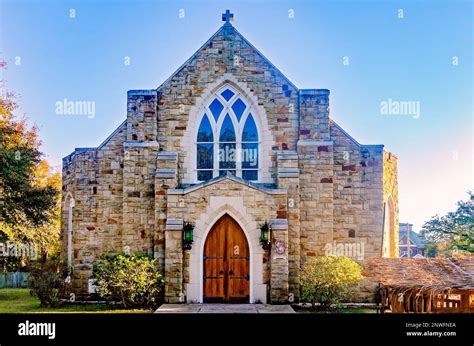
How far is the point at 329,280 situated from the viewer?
12758 millimetres

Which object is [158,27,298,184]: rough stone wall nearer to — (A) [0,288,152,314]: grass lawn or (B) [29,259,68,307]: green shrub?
(A) [0,288,152,314]: grass lawn

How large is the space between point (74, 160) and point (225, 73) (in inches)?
203

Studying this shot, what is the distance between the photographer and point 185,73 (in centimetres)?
1506

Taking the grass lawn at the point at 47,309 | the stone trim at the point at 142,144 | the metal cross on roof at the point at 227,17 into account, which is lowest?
the grass lawn at the point at 47,309

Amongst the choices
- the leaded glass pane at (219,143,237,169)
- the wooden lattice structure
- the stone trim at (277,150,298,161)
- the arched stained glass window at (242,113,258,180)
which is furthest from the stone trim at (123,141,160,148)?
the wooden lattice structure

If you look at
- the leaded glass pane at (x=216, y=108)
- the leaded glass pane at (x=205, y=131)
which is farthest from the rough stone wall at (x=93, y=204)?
the leaded glass pane at (x=216, y=108)

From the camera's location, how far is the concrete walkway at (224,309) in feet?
38.6

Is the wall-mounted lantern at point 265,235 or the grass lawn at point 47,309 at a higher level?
the wall-mounted lantern at point 265,235

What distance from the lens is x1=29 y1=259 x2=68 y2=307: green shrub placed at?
1414 cm

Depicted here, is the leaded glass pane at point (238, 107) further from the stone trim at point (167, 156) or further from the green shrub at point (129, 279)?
the green shrub at point (129, 279)

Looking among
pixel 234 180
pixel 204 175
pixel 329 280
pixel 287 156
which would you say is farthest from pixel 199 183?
pixel 329 280

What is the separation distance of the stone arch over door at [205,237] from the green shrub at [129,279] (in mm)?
900
